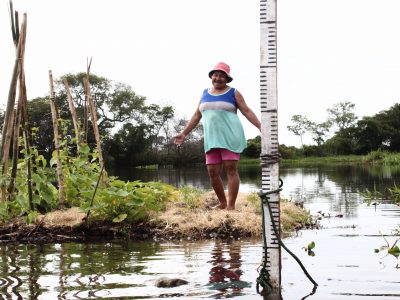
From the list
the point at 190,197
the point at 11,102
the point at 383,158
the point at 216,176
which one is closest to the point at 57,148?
the point at 11,102

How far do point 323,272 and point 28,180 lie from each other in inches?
174

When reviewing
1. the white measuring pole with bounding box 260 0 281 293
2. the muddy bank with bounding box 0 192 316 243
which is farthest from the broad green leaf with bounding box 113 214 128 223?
the white measuring pole with bounding box 260 0 281 293

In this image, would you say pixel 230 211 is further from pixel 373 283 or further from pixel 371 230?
pixel 373 283

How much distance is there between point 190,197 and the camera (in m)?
8.59

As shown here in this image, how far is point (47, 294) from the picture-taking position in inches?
165

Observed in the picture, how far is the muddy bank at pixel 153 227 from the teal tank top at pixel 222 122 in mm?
915

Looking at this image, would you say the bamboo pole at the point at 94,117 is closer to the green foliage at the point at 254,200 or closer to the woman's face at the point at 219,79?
the woman's face at the point at 219,79

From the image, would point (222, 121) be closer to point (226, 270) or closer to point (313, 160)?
Answer: point (226, 270)

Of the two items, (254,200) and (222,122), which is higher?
(222,122)

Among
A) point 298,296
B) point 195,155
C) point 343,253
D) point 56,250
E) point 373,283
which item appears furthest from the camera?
point 195,155

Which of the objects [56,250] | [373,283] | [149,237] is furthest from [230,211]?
[373,283]

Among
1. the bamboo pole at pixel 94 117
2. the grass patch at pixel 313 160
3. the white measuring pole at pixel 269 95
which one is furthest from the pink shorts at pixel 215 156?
the grass patch at pixel 313 160

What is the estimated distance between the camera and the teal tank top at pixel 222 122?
23.7 feet

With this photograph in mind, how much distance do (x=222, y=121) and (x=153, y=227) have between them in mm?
1653
